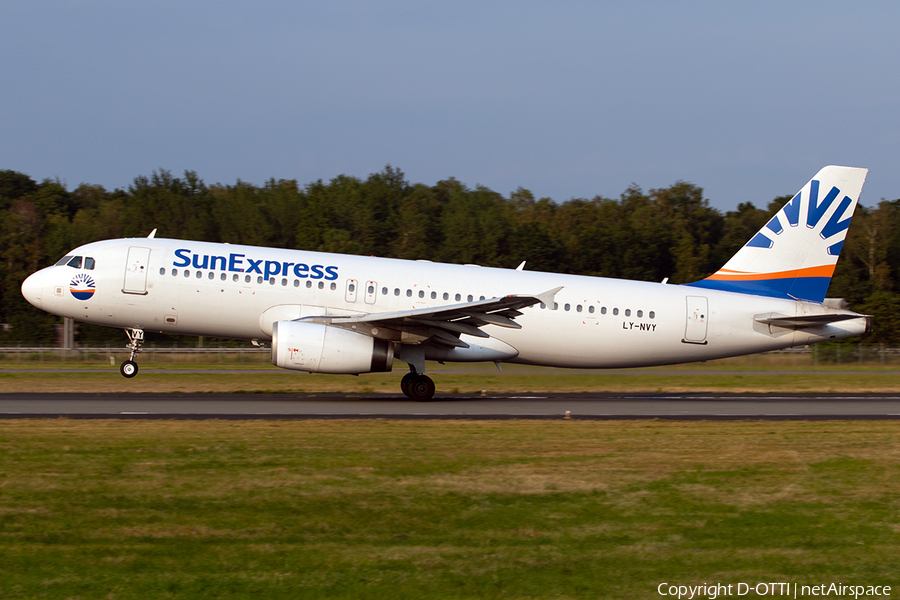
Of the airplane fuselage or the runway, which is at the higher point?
the airplane fuselage

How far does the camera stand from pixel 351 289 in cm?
2145

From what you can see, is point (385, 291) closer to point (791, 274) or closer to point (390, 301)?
point (390, 301)

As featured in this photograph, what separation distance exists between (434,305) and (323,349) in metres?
3.52

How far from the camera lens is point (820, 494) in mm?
10406

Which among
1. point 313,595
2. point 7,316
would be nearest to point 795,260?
point 313,595

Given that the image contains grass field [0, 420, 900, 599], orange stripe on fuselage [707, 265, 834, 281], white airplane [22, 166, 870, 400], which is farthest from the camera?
orange stripe on fuselage [707, 265, 834, 281]

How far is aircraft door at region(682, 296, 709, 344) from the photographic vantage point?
2327cm

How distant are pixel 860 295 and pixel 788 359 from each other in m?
24.7

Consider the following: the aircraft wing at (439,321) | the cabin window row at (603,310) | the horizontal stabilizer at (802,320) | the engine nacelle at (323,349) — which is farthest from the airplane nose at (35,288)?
the horizontal stabilizer at (802,320)

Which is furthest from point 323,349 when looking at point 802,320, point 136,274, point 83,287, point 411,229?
point 411,229

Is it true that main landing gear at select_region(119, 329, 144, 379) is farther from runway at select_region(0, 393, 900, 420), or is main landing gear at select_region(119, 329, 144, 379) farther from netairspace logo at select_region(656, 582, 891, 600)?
netairspace logo at select_region(656, 582, 891, 600)

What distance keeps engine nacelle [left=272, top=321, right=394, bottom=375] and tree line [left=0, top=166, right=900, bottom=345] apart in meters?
36.2

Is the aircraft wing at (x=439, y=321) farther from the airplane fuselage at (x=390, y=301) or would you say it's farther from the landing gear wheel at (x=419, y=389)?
the landing gear wheel at (x=419, y=389)

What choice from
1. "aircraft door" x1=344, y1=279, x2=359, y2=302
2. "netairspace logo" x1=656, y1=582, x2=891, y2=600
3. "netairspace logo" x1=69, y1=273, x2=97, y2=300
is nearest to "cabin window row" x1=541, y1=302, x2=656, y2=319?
"aircraft door" x1=344, y1=279, x2=359, y2=302
